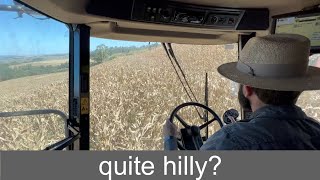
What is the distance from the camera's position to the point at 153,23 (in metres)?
2.41

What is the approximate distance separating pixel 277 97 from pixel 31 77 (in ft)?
5.50

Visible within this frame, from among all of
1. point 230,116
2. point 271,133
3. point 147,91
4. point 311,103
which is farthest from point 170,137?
point 147,91

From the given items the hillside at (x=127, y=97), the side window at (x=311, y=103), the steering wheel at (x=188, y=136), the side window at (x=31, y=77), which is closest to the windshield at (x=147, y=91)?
the hillside at (x=127, y=97)

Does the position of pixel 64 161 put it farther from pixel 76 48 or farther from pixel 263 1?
pixel 263 1

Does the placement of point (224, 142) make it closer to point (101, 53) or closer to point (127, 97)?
point (101, 53)

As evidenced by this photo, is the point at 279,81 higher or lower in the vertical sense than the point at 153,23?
lower

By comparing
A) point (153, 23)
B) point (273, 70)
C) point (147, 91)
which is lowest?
point (147, 91)

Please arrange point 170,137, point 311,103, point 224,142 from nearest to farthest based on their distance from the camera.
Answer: point 224,142
point 170,137
point 311,103

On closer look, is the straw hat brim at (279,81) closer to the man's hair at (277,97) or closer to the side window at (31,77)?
the man's hair at (277,97)

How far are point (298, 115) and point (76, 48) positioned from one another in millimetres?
1531

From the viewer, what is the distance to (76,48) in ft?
8.09

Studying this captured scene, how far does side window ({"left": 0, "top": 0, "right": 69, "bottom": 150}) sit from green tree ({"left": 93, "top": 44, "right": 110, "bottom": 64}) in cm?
20

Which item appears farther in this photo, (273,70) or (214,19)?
(214,19)

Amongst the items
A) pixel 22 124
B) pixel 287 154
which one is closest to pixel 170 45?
pixel 22 124
